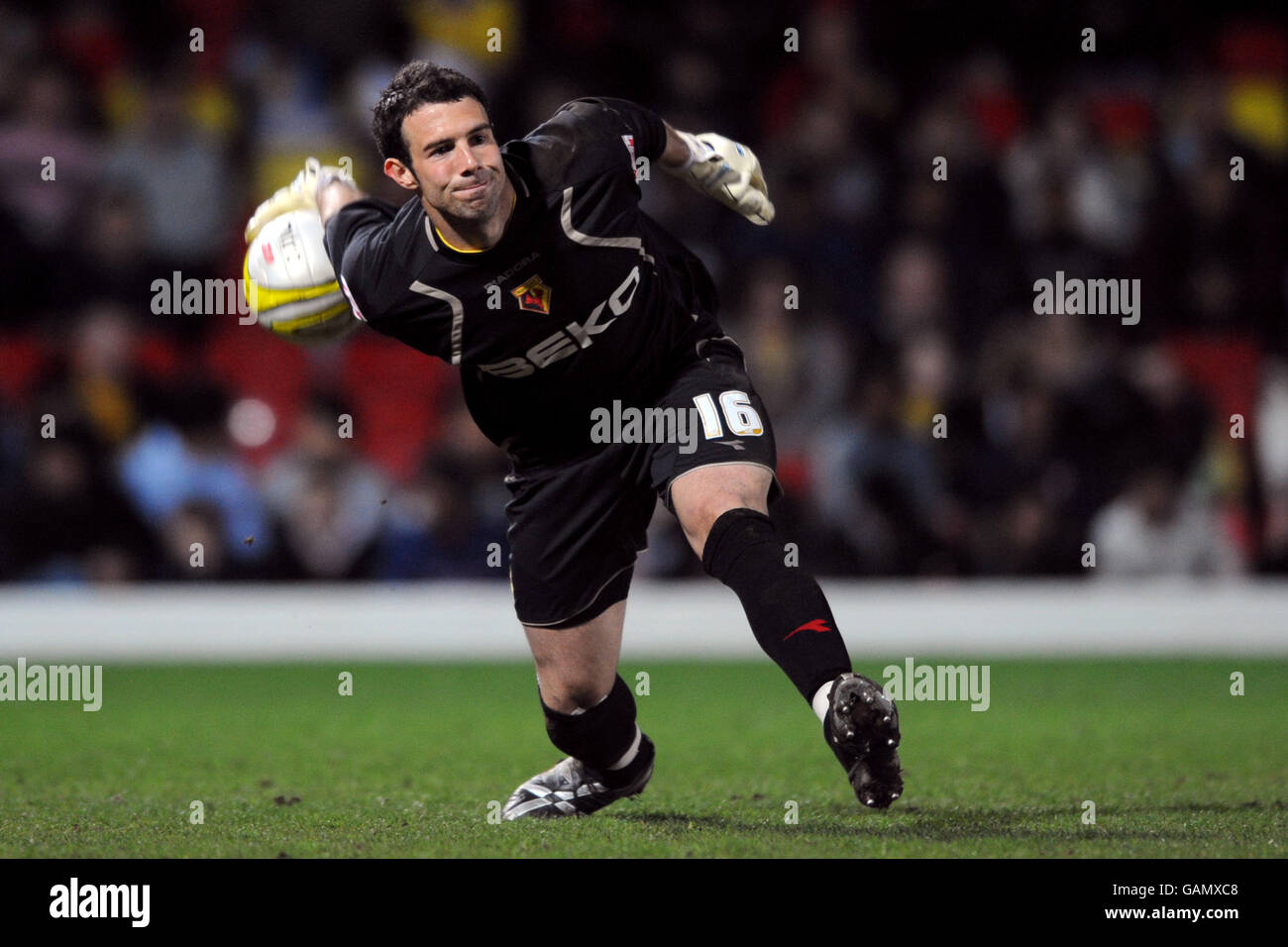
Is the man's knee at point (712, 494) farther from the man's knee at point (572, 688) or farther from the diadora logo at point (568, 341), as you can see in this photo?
the man's knee at point (572, 688)

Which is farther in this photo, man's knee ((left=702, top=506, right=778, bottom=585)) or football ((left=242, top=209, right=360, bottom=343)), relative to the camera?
football ((left=242, top=209, right=360, bottom=343))

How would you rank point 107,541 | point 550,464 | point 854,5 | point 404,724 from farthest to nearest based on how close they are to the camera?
point 854,5 < point 107,541 < point 404,724 < point 550,464

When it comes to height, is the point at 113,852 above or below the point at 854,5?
below

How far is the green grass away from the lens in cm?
474

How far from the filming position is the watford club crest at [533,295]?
4.91m

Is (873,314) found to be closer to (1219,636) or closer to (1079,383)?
(1079,383)

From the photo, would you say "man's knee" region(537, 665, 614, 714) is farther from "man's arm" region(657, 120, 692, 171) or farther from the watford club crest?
"man's arm" region(657, 120, 692, 171)

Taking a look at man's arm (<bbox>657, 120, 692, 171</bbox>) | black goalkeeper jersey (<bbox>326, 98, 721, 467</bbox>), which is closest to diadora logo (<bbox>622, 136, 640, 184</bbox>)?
black goalkeeper jersey (<bbox>326, 98, 721, 467</bbox>)

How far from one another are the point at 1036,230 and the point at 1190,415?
2082mm

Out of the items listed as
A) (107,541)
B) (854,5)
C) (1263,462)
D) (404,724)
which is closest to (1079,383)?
(1263,462)

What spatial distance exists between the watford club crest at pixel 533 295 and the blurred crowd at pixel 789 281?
4893 millimetres

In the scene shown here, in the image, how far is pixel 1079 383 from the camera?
1144cm

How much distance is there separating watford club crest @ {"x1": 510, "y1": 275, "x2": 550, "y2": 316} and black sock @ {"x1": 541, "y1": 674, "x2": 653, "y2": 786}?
1.38 metres

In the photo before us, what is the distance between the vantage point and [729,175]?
17.9ft
